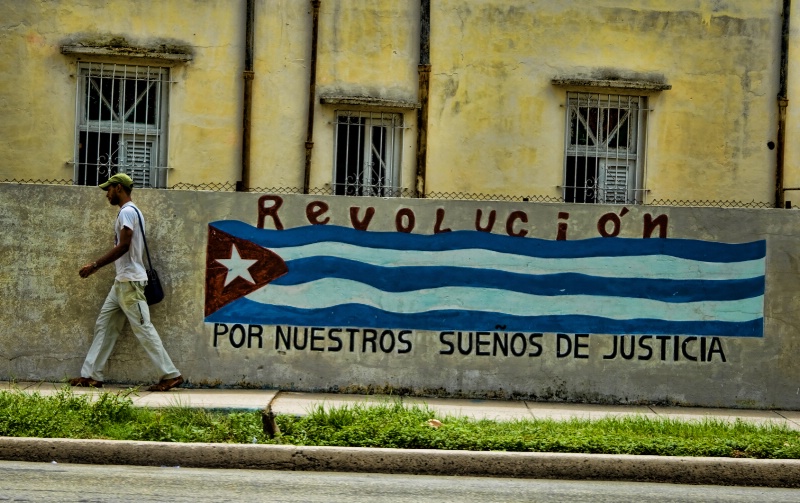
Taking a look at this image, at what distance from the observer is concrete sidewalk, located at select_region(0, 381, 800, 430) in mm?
9023

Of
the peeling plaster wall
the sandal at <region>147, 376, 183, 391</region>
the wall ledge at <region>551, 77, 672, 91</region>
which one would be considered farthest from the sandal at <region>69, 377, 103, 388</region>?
the wall ledge at <region>551, 77, 672, 91</region>

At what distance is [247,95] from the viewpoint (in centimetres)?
1465

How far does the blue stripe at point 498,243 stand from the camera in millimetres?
10055

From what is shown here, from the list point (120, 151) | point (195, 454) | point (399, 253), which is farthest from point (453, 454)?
point (120, 151)

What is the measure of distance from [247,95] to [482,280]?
5880mm

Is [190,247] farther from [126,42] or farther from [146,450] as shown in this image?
[126,42]

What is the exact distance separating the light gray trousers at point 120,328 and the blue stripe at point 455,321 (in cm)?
61

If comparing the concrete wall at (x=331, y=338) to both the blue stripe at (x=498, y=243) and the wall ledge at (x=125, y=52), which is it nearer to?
the blue stripe at (x=498, y=243)

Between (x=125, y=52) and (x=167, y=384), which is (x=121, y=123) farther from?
(x=167, y=384)

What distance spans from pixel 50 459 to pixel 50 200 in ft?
11.0

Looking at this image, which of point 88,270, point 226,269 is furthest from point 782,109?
point 88,270

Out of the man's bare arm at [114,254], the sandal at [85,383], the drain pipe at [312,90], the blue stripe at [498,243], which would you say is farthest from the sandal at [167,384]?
the drain pipe at [312,90]

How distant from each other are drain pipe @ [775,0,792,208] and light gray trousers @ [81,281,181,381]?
955 centimetres

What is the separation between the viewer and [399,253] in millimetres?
10086
